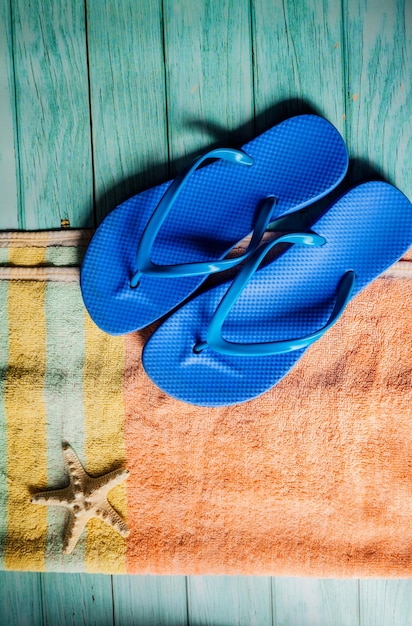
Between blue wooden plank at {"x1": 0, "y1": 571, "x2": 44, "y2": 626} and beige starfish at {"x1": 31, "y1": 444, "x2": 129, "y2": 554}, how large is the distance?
12cm

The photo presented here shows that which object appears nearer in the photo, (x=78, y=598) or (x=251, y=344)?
(x=251, y=344)

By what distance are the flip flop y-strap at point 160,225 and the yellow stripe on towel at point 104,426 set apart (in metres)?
0.14

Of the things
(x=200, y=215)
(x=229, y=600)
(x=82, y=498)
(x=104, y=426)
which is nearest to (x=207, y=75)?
(x=200, y=215)

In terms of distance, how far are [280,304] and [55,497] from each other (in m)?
0.45

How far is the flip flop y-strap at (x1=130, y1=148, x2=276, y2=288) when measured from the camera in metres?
0.70

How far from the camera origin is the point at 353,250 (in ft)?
2.51

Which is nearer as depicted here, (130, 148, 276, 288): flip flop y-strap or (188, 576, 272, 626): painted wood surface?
(130, 148, 276, 288): flip flop y-strap

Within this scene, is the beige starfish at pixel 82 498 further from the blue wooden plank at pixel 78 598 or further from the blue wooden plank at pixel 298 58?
the blue wooden plank at pixel 298 58

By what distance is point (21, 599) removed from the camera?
85 centimetres

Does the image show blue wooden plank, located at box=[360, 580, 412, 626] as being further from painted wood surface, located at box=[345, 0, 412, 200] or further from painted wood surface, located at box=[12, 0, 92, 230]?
painted wood surface, located at box=[12, 0, 92, 230]

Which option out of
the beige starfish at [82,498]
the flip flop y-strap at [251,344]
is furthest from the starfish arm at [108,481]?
the flip flop y-strap at [251,344]

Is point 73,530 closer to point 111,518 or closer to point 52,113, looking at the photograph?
point 111,518

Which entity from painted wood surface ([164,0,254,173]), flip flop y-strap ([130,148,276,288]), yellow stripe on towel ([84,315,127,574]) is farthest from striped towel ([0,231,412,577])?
painted wood surface ([164,0,254,173])

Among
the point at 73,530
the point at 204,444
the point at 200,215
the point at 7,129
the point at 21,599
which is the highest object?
the point at 7,129
